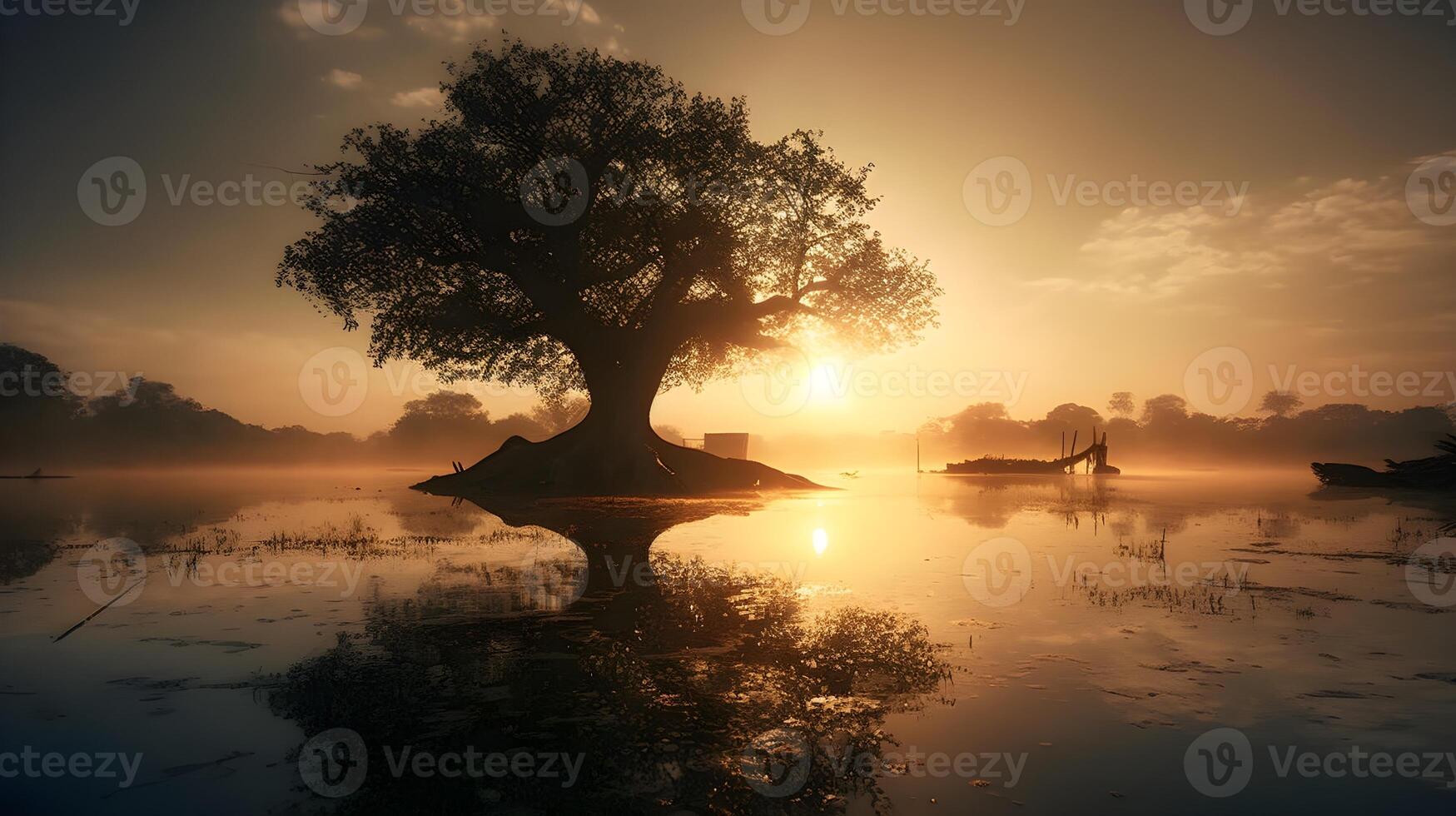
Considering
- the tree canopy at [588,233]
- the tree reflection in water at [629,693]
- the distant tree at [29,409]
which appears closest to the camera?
the tree reflection in water at [629,693]

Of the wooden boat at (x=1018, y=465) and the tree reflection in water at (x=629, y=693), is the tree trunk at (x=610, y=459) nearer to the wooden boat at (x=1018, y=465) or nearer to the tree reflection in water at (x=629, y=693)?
the tree reflection in water at (x=629, y=693)

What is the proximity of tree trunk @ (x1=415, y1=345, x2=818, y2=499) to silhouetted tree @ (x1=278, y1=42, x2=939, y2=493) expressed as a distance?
0.10 m

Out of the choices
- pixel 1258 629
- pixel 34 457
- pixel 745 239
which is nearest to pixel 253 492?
pixel 745 239

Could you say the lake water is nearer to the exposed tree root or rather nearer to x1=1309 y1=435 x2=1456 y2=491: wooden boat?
the exposed tree root

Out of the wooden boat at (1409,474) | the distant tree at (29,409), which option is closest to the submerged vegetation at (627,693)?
the wooden boat at (1409,474)

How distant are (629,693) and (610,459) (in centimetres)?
3030

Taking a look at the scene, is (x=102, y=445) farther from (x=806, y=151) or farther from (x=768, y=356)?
(x=806, y=151)

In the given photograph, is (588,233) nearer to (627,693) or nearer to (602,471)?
(602,471)

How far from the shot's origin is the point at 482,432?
441 feet

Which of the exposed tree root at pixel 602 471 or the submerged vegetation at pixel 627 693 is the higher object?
the exposed tree root at pixel 602 471

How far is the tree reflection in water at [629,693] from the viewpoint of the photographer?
5332 mm

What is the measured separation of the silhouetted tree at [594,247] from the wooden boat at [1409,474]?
28142mm

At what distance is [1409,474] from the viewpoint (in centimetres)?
4134

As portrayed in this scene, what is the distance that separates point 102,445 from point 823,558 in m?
121
